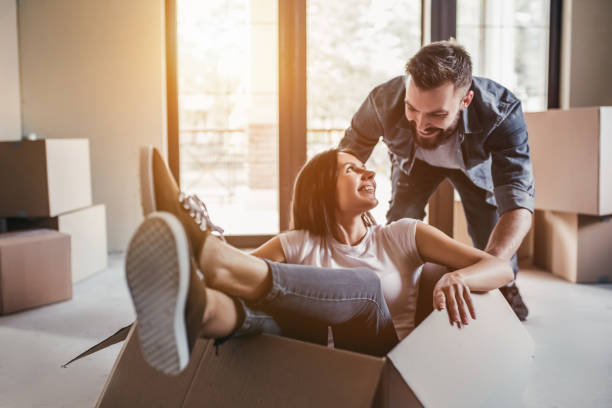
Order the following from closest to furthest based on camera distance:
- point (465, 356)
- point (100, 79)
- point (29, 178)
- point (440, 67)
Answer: point (465, 356)
point (440, 67)
point (29, 178)
point (100, 79)

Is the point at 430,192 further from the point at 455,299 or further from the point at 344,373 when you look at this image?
the point at 344,373

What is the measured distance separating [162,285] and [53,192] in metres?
2.10

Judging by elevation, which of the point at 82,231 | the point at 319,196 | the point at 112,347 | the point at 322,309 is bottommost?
the point at 112,347

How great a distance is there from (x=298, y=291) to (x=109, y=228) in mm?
2750

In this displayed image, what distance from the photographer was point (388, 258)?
5.27 ft

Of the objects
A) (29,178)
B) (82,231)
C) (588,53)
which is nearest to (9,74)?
(29,178)

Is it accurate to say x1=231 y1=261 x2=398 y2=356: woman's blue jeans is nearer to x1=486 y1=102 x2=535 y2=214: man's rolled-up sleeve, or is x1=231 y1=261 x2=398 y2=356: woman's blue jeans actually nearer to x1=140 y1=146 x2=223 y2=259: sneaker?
x1=140 y1=146 x2=223 y2=259: sneaker

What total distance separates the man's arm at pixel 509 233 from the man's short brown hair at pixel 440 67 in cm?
44

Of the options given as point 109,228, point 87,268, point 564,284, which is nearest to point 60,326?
point 87,268

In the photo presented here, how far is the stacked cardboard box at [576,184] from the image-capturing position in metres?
2.96

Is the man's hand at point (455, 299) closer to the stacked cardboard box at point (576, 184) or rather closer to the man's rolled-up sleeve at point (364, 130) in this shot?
the man's rolled-up sleeve at point (364, 130)

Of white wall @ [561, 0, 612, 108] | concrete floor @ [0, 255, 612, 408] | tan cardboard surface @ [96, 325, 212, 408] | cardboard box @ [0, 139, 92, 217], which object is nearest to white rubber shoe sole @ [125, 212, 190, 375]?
tan cardboard surface @ [96, 325, 212, 408]

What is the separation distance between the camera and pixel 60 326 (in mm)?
2346

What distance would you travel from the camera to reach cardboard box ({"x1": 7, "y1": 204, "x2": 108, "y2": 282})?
2920mm
